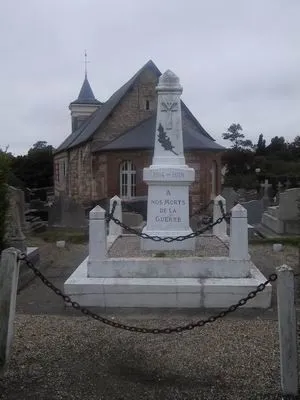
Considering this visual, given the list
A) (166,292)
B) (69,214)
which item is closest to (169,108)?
(166,292)

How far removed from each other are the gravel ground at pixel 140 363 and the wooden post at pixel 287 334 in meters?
0.15

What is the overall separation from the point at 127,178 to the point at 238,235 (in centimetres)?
1898

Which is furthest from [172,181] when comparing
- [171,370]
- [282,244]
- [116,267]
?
[282,244]

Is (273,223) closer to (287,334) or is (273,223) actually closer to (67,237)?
(67,237)

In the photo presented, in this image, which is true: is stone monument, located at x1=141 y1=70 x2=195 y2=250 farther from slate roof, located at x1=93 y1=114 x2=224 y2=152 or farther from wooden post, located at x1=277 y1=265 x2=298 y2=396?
slate roof, located at x1=93 y1=114 x2=224 y2=152

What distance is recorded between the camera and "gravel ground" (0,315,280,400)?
3.92m

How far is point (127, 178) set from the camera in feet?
84.0

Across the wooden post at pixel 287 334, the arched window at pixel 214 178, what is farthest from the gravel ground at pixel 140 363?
→ the arched window at pixel 214 178

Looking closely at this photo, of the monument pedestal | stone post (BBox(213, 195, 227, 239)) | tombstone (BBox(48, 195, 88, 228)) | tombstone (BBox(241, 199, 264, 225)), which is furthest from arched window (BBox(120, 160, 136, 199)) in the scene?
the monument pedestal

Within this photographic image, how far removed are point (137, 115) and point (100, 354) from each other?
961 inches

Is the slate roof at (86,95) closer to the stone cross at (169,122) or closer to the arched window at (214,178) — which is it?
the arched window at (214,178)

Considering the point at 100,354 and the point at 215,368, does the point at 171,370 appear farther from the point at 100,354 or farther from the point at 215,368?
the point at 100,354

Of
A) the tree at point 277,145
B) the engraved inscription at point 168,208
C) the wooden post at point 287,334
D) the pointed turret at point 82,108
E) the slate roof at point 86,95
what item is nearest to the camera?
the wooden post at point 287,334

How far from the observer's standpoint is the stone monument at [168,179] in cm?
817
